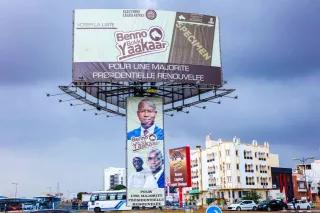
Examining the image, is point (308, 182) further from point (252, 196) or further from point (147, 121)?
point (147, 121)

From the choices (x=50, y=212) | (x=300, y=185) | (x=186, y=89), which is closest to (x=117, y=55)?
(x=186, y=89)

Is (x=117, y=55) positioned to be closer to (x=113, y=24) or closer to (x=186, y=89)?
(x=113, y=24)

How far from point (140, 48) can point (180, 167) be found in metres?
13.1

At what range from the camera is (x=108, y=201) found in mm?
69438

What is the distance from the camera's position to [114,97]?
4525 centimetres

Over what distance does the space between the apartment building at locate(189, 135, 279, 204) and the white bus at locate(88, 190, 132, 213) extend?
5515 centimetres

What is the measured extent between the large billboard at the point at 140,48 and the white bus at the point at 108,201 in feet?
107

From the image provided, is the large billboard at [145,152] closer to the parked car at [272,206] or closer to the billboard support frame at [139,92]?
the billboard support frame at [139,92]

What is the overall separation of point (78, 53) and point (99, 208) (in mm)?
35766

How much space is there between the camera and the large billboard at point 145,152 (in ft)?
129

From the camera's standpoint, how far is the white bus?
225 feet

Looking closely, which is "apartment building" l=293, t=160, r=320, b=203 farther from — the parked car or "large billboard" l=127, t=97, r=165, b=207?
"large billboard" l=127, t=97, r=165, b=207

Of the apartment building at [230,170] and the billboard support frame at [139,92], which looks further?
the apartment building at [230,170]

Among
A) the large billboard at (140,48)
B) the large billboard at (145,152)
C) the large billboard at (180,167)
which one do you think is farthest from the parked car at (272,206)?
the large billboard at (140,48)
